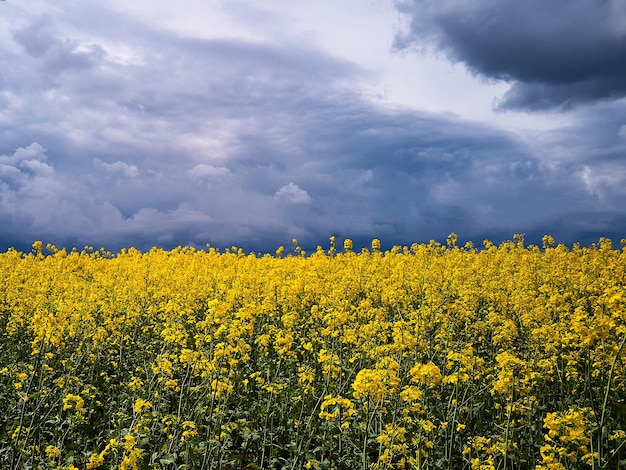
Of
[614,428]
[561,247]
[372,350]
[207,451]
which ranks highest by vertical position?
[561,247]

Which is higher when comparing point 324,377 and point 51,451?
point 324,377

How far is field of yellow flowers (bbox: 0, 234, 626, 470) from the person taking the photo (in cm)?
525

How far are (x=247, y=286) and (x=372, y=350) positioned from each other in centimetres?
750

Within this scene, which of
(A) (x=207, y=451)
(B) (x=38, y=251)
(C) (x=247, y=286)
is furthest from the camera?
(B) (x=38, y=251)

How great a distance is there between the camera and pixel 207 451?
5.56 meters

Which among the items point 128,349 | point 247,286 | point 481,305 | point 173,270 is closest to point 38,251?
point 173,270

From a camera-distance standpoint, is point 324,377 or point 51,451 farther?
point 324,377

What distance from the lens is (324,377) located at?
299 inches

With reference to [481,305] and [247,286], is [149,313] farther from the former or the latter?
[481,305]

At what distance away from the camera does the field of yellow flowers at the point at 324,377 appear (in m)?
5.25

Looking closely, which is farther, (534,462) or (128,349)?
(128,349)

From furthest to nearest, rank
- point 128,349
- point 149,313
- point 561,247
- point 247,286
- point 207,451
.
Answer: point 561,247 → point 247,286 → point 149,313 → point 128,349 → point 207,451

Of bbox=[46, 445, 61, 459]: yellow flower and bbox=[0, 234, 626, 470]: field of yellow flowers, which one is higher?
bbox=[0, 234, 626, 470]: field of yellow flowers

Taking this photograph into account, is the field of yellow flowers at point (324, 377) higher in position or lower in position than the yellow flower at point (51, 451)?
higher
